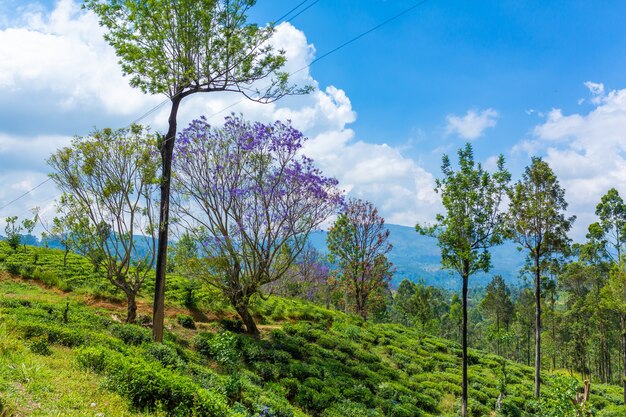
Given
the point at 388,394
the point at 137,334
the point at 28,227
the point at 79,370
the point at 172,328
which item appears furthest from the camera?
the point at 28,227

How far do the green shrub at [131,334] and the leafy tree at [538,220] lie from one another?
19.5 metres

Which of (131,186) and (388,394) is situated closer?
(388,394)

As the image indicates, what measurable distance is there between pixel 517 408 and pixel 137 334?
1872 centimetres

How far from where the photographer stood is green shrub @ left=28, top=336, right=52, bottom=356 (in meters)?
10.5

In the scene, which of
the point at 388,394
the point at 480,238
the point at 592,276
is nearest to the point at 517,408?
the point at 388,394

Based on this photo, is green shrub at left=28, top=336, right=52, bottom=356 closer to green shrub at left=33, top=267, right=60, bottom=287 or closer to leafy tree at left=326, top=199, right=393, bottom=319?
green shrub at left=33, top=267, right=60, bottom=287

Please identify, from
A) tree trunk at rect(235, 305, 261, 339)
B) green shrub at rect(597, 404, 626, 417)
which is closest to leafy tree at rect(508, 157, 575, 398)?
green shrub at rect(597, 404, 626, 417)

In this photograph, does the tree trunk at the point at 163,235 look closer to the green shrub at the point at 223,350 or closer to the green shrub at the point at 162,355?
the green shrub at the point at 162,355

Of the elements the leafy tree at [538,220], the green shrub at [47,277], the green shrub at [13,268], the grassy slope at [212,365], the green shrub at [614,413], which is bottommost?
the green shrub at [614,413]

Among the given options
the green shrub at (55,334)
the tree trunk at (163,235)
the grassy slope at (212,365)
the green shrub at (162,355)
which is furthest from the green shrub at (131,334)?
the green shrub at (55,334)

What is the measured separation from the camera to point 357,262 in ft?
125

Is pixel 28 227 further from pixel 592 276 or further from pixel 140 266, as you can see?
pixel 592 276

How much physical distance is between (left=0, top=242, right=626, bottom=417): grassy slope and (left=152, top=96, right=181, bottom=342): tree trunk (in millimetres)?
957

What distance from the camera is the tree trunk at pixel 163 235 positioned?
13914 millimetres
